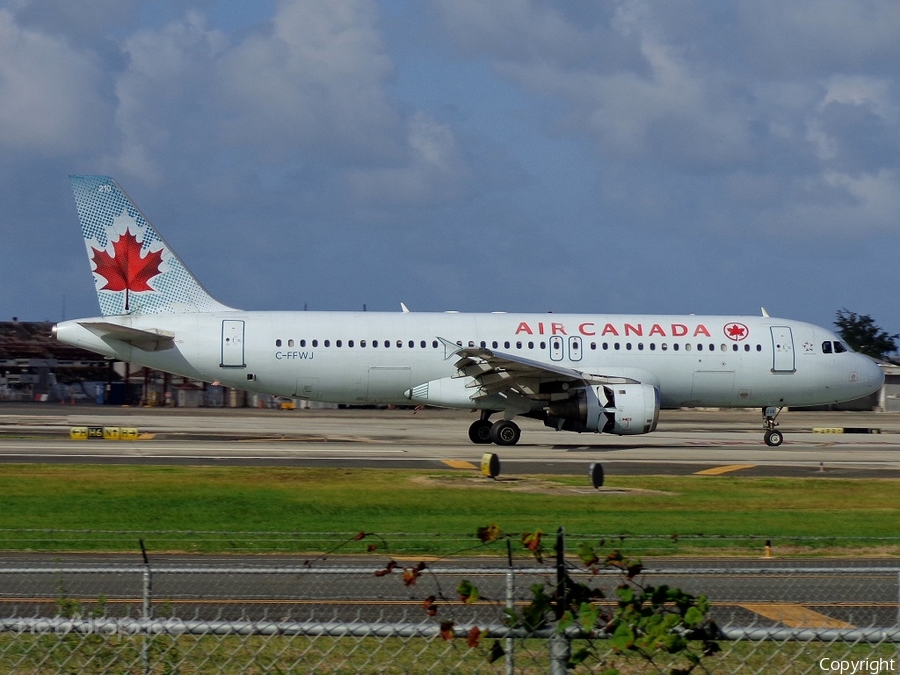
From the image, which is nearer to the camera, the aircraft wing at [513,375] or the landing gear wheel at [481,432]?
the aircraft wing at [513,375]

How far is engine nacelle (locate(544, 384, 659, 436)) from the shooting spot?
3416 cm

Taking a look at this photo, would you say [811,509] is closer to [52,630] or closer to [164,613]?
[164,613]

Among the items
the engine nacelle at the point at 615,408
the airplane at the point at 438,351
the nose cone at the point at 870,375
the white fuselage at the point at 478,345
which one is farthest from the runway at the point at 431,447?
the nose cone at the point at 870,375

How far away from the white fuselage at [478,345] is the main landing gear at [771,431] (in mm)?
863

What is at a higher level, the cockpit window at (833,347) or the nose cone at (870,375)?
the cockpit window at (833,347)

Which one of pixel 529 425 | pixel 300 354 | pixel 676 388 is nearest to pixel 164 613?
pixel 300 354

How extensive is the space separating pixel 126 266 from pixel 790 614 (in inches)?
1136

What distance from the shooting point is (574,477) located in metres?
27.4

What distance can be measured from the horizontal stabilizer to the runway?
309cm

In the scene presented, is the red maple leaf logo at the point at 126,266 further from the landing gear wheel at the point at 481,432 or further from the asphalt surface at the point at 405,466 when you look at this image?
the landing gear wheel at the point at 481,432

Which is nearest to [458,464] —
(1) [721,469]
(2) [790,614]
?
(1) [721,469]

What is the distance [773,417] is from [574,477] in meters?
14.9

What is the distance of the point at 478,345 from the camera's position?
36750 mm

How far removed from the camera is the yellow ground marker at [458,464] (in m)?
29.5
